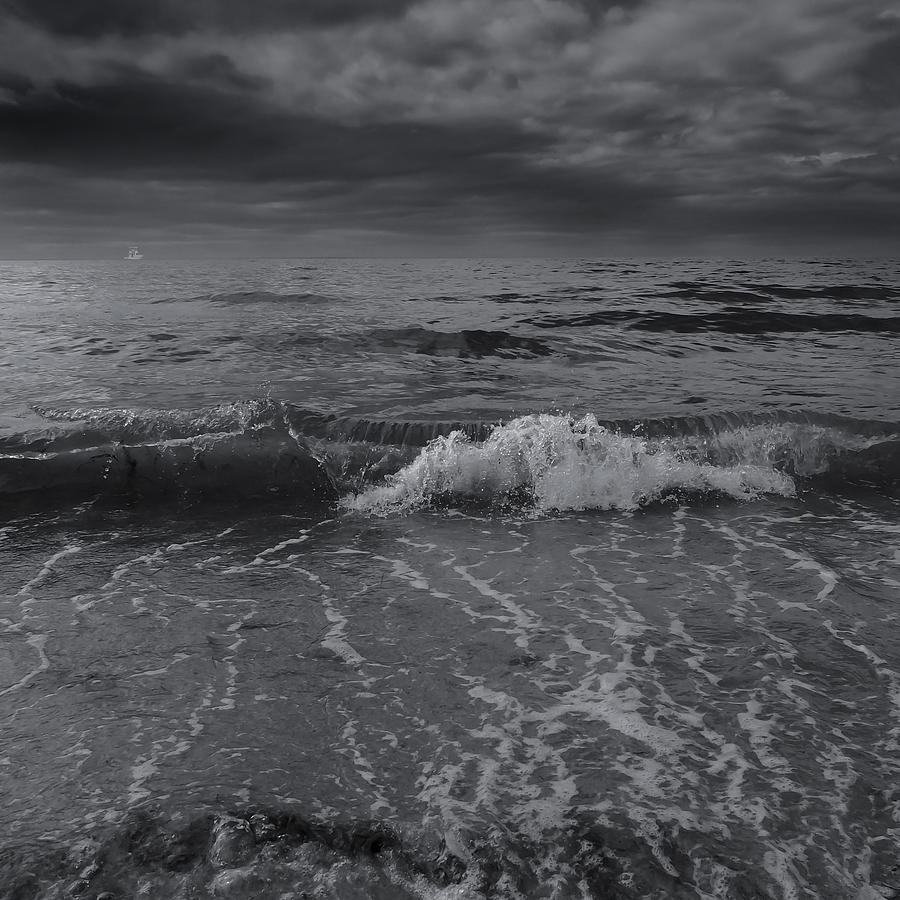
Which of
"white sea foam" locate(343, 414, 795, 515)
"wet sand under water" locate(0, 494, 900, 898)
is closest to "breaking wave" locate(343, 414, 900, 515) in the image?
"white sea foam" locate(343, 414, 795, 515)

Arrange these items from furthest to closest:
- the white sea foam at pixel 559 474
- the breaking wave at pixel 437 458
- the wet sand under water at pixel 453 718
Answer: the breaking wave at pixel 437 458, the white sea foam at pixel 559 474, the wet sand under water at pixel 453 718

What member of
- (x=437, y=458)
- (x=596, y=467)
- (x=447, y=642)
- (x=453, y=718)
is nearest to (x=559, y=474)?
(x=596, y=467)

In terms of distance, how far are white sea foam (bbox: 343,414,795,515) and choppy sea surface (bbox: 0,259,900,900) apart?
0.05m

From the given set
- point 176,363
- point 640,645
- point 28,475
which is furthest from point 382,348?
point 640,645

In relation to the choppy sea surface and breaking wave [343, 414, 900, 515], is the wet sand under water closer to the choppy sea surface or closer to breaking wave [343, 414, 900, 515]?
the choppy sea surface

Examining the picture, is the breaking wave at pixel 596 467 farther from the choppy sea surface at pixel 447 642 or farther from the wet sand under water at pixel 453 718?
the wet sand under water at pixel 453 718

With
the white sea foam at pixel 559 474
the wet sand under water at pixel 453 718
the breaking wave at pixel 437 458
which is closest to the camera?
the wet sand under water at pixel 453 718

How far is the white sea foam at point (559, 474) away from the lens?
27.1 feet

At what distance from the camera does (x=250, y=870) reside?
295 cm

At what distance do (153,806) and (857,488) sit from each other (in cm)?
848

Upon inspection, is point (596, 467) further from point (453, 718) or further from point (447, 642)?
point (453, 718)

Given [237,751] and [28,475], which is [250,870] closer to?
[237,751]

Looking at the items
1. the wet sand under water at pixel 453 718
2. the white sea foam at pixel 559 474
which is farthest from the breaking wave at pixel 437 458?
the wet sand under water at pixel 453 718

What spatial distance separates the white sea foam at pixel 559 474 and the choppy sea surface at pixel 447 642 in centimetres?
5
